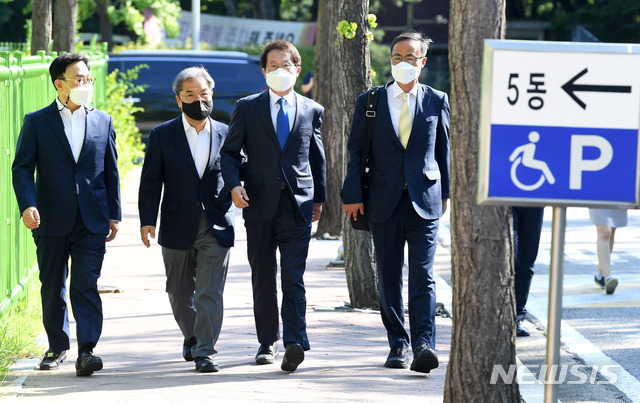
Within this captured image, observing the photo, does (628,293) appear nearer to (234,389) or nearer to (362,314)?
(362,314)

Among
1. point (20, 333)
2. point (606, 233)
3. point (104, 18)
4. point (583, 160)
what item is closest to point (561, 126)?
point (583, 160)

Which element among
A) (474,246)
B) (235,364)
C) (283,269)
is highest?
(474,246)

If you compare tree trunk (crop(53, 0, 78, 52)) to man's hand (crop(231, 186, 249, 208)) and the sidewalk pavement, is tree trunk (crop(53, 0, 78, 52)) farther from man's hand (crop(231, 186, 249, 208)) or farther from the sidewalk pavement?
man's hand (crop(231, 186, 249, 208))

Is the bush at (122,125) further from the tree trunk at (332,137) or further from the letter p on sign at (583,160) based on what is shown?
the letter p on sign at (583,160)

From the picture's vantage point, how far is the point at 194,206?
259 inches

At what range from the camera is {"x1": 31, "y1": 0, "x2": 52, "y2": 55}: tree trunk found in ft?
36.3

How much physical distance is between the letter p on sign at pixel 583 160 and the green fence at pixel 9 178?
4.38 metres

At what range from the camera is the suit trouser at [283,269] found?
659 cm

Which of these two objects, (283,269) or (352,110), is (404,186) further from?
(352,110)

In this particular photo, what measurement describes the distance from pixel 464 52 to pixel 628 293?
566 cm

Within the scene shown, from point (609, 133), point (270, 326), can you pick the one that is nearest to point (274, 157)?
point (270, 326)

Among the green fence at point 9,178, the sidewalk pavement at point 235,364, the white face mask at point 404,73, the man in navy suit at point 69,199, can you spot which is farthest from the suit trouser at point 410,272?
the green fence at point 9,178

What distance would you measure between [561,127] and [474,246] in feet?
2.97

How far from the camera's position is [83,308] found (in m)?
6.51
